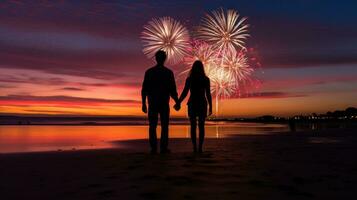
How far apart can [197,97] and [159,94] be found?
1061 millimetres

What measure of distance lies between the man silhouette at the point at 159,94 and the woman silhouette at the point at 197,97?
20.3 inches

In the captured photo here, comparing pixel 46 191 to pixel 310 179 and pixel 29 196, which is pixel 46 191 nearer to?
pixel 29 196

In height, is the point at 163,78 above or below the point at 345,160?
above

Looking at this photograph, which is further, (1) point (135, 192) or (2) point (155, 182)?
(2) point (155, 182)

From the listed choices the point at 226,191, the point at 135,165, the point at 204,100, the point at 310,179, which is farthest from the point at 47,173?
the point at 204,100

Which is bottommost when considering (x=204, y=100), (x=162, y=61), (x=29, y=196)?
(x=29, y=196)

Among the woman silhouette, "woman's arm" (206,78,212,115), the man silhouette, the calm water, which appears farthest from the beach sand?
the calm water

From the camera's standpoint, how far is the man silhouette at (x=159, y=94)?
9.98 metres

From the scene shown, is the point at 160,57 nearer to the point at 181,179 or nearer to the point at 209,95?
the point at 209,95

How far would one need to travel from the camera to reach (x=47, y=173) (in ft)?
22.1

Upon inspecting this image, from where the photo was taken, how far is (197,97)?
10484 mm

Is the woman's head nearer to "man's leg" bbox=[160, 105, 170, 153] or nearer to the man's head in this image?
the man's head

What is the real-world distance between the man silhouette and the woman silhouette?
0.52 metres

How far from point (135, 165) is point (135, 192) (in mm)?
2385
